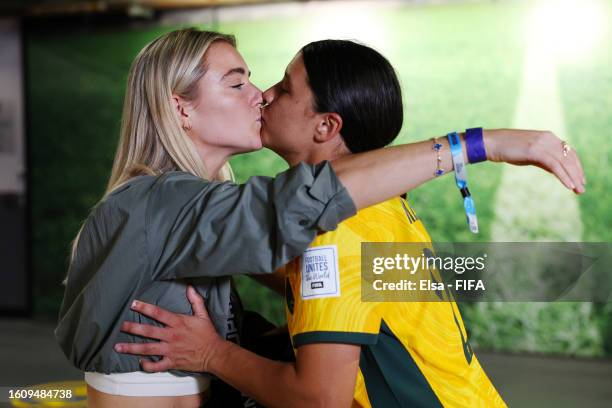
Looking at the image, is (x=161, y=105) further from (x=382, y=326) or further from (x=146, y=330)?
(x=382, y=326)

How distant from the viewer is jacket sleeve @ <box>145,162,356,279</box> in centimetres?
129

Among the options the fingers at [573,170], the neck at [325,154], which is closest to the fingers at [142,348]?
the neck at [325,154]

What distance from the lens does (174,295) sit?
1511 millimetres

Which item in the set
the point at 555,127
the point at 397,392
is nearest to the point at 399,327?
the point at 397,392

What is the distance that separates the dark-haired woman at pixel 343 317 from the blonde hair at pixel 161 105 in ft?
0.66

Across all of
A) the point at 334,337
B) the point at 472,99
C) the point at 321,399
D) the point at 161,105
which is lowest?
the point at 321,399

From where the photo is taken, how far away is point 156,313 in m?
1.49

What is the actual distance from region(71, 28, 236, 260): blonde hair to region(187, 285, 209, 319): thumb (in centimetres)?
28

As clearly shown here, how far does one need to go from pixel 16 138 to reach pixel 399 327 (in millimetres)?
5909

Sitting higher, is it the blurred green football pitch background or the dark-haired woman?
the blurred green football pitch background

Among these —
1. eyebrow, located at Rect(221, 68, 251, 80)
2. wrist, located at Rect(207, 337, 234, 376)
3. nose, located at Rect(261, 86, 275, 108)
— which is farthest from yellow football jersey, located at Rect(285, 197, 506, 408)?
eyebrow, located at Rect(221, 68, 251, 80)

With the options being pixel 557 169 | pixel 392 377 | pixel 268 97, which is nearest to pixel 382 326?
pixel 392 377

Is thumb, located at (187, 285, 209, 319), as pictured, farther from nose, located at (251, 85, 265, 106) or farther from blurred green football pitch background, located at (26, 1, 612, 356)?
blurred green football pitch background, located at (26, 1, 612, 356)

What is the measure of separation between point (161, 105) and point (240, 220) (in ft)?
1.49
